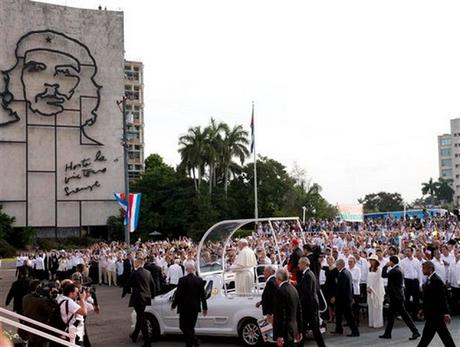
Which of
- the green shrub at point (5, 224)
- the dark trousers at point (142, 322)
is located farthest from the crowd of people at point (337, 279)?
the green shrub at point (5, 224)

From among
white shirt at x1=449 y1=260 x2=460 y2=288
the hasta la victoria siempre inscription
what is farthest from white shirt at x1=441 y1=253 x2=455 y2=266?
the hasta la victoria siempre inscription

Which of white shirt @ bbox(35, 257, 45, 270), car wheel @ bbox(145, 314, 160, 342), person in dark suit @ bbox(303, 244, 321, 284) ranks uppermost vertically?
person in dark suit @ bbox(303, 244, 321, 284)

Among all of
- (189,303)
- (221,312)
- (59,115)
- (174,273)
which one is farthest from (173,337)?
(59,115)

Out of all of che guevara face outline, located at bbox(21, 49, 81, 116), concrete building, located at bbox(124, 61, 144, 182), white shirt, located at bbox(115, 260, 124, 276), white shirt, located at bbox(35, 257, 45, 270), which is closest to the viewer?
white shirt, located at bbox(115, 260, 124, 276)

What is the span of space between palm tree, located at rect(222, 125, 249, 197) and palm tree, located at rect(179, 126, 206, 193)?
2568mm

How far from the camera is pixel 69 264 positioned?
34094 mm

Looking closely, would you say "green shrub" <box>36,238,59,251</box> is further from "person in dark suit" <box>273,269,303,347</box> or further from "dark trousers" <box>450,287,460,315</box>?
"person in dark suit" <box>273,269,303,347</box>

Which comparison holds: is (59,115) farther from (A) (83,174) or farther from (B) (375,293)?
(B) (375,293)

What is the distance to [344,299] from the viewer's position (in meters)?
13.7

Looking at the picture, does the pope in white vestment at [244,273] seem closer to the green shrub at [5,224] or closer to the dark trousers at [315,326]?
the dark trousers at [315,326]

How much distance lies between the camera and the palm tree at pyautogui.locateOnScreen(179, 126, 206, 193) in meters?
66.2

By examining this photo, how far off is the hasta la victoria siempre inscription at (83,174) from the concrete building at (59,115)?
0.32ft

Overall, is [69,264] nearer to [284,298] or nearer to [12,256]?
[12,256]

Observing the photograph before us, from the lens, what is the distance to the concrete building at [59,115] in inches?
2334
